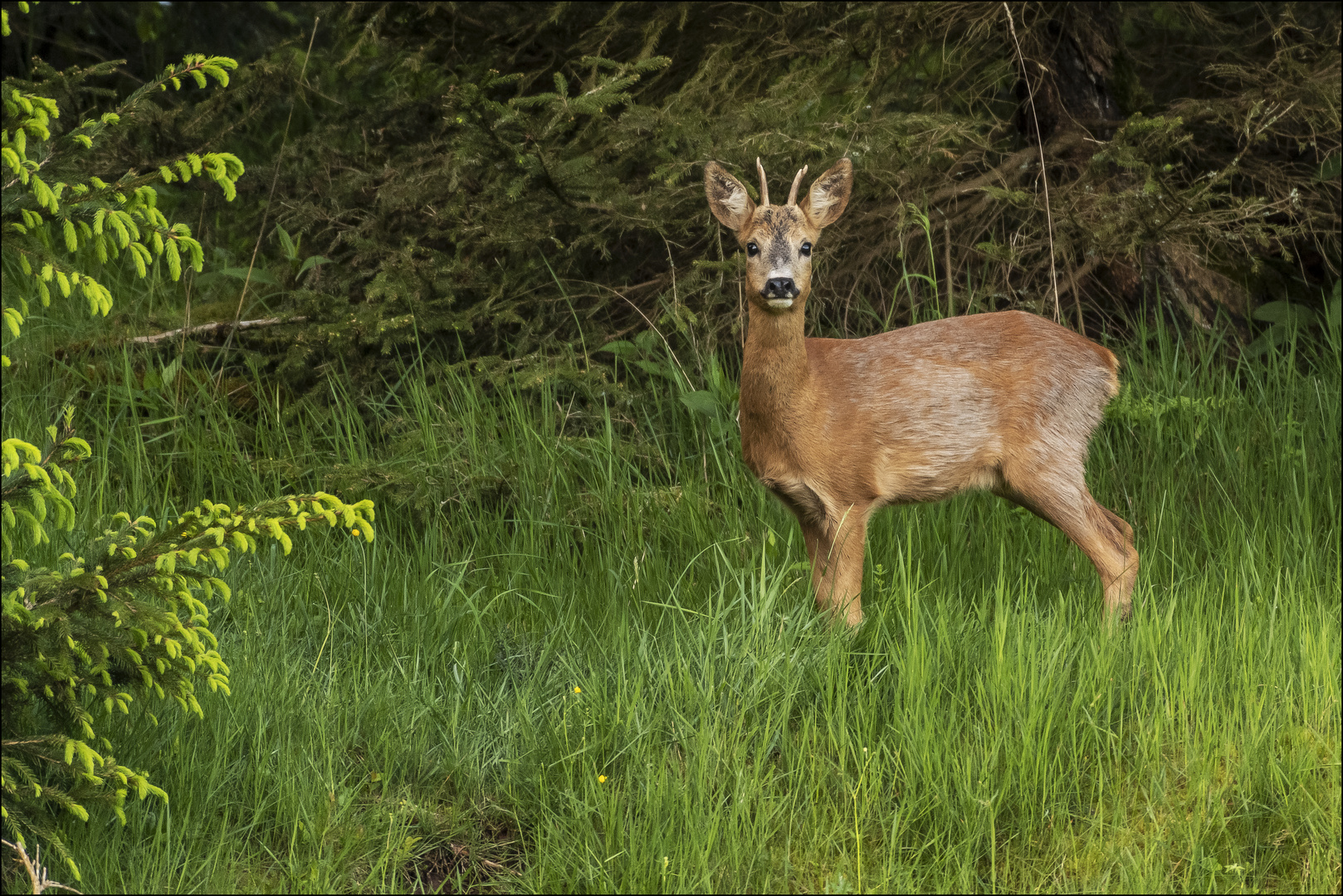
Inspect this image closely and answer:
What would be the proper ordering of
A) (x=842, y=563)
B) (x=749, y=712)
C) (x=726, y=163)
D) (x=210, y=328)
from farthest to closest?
(x=210, y=328), (x=726, y=163), (x=842, y=563), (x=749, y=712)

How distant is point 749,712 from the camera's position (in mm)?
3895

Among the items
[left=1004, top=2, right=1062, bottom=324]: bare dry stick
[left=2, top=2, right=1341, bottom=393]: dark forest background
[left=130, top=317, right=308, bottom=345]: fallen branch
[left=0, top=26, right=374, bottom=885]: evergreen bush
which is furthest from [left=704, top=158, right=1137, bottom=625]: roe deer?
[left=130, top=317, right=308, bottom=345]: fallen branch

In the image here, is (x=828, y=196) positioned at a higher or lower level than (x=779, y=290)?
higher

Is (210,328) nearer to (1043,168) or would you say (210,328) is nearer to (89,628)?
(1043,168)

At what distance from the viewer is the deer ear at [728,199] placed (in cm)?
470

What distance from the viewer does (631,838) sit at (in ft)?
10.9

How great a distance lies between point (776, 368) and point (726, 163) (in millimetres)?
1665

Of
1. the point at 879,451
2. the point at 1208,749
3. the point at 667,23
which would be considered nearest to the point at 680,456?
the point at 879,451

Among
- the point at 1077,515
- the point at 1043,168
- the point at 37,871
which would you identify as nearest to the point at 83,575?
the point at 37,871

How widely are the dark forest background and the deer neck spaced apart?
1321 millimetres

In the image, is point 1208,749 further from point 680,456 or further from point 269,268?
point 269,268

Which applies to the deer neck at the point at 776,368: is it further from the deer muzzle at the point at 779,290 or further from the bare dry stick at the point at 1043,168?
the bare dry stick at the point at 1043,168

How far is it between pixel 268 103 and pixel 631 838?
16.1 feet

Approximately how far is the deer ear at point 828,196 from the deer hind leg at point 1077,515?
110 cm
